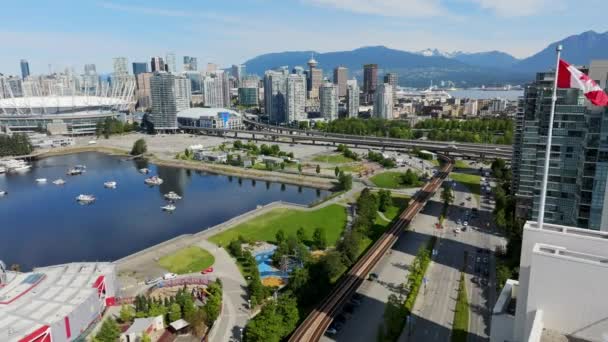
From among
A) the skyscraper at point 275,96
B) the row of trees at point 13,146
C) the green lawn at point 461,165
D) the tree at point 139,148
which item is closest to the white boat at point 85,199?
the tree at point 139,148

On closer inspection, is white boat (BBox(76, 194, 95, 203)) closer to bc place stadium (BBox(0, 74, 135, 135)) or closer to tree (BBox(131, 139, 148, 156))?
tree (BBox(131, 139, 148, 156))

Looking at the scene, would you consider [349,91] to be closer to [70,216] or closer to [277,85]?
[277,85]

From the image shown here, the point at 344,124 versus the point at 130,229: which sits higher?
the point at 344,124

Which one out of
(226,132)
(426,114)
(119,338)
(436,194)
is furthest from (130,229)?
(426,114)

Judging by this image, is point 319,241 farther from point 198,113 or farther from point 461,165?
point 198,113

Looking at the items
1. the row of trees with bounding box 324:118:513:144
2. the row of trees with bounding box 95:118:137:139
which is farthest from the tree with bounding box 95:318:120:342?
the row of trees with bounding box 95:118:137:139

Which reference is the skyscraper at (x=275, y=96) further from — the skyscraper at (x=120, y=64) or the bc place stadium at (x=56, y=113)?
the skyscraper at (x=120, y=64)
